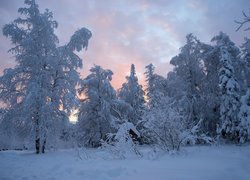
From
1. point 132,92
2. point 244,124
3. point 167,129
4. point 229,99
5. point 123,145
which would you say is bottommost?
point 123,145

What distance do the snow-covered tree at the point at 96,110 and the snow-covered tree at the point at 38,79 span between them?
7.23 meters

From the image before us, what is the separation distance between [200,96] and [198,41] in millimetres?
6497

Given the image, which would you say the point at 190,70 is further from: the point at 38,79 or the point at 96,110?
the point at 38,79

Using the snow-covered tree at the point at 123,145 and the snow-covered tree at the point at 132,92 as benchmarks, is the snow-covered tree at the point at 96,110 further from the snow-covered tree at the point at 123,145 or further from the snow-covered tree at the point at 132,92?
the snow-covered tree at the point at 123,145

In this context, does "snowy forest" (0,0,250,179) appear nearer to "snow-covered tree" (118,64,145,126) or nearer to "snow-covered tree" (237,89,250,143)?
"snow-covered tree" (237,89,250,143)

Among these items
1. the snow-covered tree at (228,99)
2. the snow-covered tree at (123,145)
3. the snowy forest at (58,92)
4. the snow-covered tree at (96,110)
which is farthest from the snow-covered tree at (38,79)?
the snow-covered tree at (228,99)

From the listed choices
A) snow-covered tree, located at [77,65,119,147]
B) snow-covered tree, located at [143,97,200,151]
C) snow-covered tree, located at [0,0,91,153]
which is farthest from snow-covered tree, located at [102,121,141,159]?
snow-covered tree, located at [77,65,119,147]

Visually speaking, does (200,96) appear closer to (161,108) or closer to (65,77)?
(65,77)

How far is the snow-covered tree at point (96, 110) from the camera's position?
30469mm

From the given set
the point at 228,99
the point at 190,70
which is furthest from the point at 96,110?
the point at 228,99

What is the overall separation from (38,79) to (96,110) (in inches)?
442

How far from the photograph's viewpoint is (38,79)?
21234mm

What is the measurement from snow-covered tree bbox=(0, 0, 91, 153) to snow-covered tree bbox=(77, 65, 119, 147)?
7233 mm

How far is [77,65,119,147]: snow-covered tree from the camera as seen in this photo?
30469 millimetres
